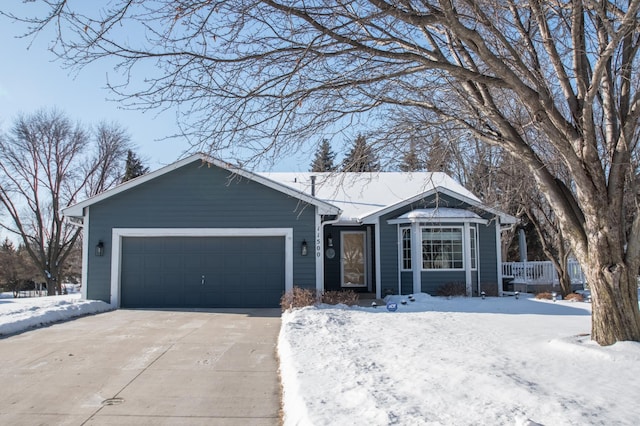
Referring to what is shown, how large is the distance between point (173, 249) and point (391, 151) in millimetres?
7777

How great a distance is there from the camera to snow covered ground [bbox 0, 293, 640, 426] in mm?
4547

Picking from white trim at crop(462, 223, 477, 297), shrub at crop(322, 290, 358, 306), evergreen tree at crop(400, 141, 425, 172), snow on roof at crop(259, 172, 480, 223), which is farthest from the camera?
snow on roof at crop(259, 172, 480, 223)

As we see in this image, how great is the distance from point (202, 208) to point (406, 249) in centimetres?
662

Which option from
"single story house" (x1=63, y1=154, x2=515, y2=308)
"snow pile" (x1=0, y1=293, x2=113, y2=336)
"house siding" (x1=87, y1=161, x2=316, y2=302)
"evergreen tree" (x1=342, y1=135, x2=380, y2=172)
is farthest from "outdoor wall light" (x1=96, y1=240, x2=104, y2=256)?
"evergreen tree" (x1=342, y1=135, x2=380, y2=172)

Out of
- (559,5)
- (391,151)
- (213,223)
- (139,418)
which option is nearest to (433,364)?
(139,418)

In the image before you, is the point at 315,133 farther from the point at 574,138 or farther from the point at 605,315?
the point at 605,315

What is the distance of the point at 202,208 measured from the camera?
1445cm

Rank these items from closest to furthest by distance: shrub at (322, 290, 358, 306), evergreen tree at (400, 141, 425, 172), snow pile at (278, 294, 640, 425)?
snow pile at (278, 294, 640, 425) < evergreen tree at (400, 141, 425, 172) < shrub at (322, 290, 358, 306)

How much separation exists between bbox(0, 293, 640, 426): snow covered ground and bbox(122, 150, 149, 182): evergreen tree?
26.1 meters

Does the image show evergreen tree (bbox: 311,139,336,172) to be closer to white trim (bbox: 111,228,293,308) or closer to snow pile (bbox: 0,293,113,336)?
white trim (bbox: 111,228,293,308)

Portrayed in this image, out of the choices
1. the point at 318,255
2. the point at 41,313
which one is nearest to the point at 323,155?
the point at 318,255

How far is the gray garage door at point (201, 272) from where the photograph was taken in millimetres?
14352

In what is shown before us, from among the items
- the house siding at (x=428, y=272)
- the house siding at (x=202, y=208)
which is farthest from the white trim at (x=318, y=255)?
the house siding at (x=428, y=272)

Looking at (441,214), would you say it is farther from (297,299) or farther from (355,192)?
(297,299)
